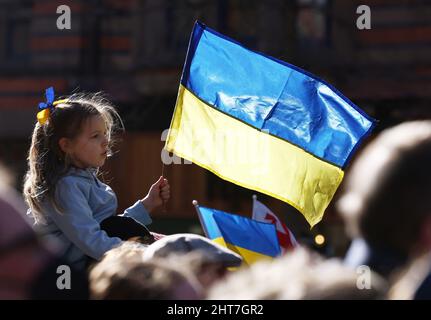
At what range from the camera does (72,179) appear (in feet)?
11.3

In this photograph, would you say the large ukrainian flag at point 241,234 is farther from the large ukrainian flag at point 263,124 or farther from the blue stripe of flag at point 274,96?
the blue stripe of flag at point 274,96

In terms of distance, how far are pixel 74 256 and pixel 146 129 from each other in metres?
10.6

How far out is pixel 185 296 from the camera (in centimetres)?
189

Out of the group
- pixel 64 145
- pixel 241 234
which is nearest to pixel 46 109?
pixel 64 145

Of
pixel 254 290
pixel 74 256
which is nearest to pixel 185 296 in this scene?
pixel 254 290

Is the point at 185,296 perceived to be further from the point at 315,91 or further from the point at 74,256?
the point at 315,91

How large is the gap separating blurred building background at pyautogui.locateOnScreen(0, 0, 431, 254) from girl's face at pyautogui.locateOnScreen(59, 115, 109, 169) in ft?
23.4

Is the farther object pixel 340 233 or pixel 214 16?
pixel 214 16

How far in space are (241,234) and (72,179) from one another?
3.41 ft

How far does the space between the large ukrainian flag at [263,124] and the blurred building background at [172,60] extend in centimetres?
628

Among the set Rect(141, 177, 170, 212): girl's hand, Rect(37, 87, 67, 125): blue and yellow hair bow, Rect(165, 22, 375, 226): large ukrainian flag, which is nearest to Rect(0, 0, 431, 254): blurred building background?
Rect(165, 22, 375, 226): large ukrainian flag

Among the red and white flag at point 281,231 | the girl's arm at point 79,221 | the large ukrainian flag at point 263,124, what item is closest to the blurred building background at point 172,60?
the red and white flag at point 281,231

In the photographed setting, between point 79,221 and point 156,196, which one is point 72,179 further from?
point 156,196

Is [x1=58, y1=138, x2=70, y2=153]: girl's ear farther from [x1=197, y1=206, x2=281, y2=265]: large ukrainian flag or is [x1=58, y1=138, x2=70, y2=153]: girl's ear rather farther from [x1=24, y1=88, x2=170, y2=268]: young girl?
[x1=197, y1=206, x2=281, y2=265]: large ukrainian flag
